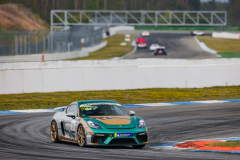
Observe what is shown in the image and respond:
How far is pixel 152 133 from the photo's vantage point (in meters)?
12.0

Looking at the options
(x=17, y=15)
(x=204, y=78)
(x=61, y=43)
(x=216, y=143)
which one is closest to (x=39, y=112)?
(x=216, y=143)

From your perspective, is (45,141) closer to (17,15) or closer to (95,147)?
(95,147)

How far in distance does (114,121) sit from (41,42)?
33.7m

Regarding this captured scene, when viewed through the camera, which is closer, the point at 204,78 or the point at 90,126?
the point at 90,126

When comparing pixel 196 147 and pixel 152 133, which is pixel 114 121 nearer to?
pixel 196 147

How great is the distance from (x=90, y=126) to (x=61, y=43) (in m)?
39.9

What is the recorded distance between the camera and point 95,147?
30.7 ft

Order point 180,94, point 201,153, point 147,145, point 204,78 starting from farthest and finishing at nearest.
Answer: point 204,78 → point 180,94 → point 147,145 → point 201,153

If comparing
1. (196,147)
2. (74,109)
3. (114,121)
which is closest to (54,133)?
(74,109)

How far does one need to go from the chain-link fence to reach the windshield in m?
23.3

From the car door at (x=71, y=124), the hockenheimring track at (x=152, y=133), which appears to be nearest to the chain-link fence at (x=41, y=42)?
the hockenheimring track at (x=152, y=133)

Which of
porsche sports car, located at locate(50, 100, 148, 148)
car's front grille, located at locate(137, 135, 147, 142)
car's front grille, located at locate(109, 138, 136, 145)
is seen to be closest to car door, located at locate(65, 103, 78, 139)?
porsche sports car, located at locate(50, 100, 148, 148)

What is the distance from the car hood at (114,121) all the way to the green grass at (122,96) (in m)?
10.1

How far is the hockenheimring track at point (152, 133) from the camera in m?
8.30
